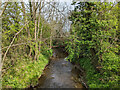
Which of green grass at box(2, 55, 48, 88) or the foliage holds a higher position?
the foliage

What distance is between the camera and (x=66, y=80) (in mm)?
7652

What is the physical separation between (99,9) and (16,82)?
23.8 ft

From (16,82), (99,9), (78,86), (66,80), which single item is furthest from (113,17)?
(16,82)

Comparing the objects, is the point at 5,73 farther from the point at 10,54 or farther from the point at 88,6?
the point at 88,6

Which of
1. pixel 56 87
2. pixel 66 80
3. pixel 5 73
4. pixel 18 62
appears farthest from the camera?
pixel 66 80

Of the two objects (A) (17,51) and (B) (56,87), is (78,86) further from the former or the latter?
(A) (17,51)

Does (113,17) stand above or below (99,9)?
below

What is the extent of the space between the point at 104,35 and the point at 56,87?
4.91 meters

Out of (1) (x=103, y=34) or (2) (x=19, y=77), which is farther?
(2) (x=19, y=77)

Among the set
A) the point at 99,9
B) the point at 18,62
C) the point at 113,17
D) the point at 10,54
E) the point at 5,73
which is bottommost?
the point at 5,73

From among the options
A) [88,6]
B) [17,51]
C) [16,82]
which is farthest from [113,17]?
[16,82]

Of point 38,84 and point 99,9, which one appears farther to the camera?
point 38,84

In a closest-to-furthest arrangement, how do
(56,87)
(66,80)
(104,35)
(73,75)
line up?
(104,35) < (56,87) < (66,80) < (73,75)

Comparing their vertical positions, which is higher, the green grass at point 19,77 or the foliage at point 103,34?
the foliage at point 103,34
